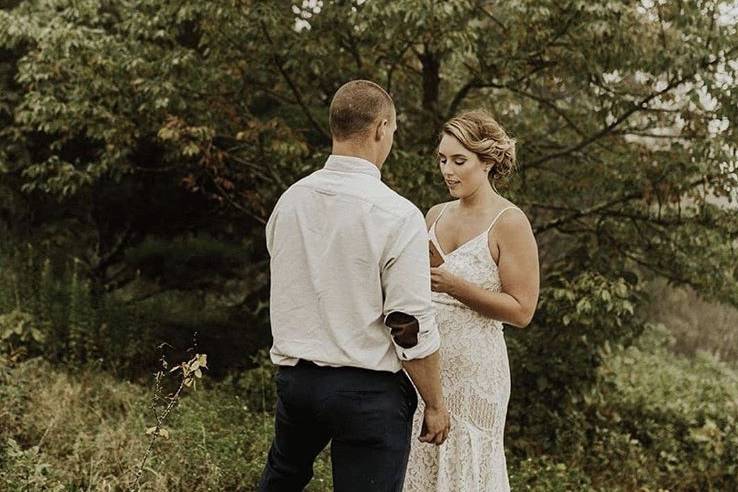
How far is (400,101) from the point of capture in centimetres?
713

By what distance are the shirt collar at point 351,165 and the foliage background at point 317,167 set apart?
234 cm

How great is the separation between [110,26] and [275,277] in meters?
5.54

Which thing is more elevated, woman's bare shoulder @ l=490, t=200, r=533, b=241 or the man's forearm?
woman's bare shoulder @ l=490, t=200, r=533, b=241

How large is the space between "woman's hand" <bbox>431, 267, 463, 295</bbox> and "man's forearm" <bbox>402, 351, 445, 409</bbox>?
41 centimetres

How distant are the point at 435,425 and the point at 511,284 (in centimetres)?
59

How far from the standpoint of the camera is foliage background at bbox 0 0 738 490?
17.6ft

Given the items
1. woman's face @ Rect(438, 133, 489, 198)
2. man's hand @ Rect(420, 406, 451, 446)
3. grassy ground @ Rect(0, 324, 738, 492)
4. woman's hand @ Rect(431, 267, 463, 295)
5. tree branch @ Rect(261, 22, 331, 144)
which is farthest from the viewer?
tree branch @ Rect(261, 22, 331, 144)

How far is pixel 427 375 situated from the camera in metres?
2.49

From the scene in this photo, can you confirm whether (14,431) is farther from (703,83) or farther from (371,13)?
(703,83)

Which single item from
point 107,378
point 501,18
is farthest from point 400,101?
point 107,378

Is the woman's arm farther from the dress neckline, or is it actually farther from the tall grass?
the tall grass

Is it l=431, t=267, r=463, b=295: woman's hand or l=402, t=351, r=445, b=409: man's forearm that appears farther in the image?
l=431, t=267, r=463, b=295: woman's hand

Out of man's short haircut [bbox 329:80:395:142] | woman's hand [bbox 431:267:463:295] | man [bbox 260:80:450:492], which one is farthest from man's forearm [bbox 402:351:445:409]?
man's short haircut [bbox 329:80:395:142]

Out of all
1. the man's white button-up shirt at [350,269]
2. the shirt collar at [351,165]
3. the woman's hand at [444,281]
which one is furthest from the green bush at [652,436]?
the shirt collar at [351,165]
